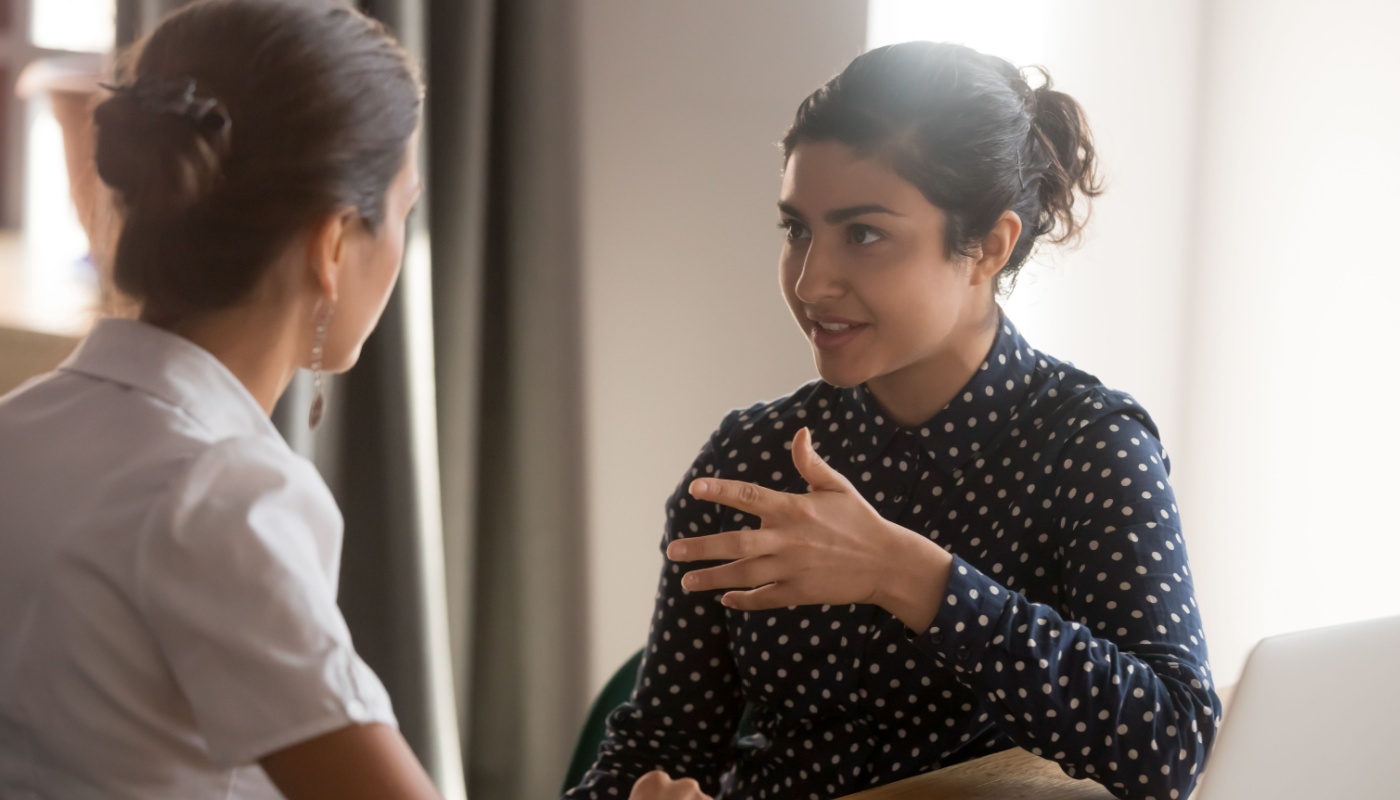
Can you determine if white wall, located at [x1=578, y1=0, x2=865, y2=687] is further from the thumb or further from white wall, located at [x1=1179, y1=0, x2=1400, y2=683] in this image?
the thumb

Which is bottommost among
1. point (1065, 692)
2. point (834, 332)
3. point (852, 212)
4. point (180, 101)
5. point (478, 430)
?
point (478, 430)

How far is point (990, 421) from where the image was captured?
131 cm

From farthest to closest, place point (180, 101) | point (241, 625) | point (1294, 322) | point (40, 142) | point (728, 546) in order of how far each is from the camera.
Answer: point (1294, 322) < point (40, 142) < point (728, 546) < point (180, 101) < point (241, 625)

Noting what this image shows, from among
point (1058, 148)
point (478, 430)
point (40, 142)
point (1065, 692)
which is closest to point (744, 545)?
point (1065, 692)

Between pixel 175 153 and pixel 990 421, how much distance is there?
810mm

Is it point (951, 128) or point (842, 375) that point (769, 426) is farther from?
point (951, 128)

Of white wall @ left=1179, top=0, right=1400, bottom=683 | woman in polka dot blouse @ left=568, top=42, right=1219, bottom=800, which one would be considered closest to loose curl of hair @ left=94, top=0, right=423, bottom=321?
woman in polka dot blouse @ left=568, top=42, right=1219, bottom=800

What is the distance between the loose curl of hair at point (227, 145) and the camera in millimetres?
838

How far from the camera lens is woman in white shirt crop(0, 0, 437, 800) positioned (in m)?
0.71

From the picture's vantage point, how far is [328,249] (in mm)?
888

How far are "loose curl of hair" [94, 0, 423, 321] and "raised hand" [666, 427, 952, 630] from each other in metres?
0.36

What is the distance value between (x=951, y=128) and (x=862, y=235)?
5.3 inches

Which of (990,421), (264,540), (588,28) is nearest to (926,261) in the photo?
(990,421)

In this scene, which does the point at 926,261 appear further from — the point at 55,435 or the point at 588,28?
the point at 588,28
